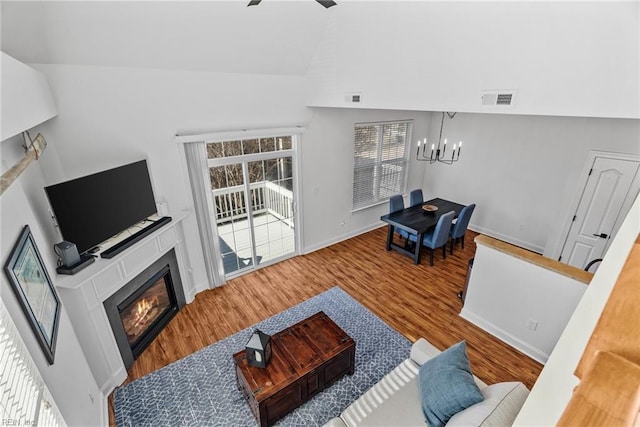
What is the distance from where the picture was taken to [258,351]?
252 cm

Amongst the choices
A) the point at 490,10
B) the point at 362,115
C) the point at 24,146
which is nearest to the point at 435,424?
the point at 490,10

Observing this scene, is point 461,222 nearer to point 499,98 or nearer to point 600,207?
point 600,207

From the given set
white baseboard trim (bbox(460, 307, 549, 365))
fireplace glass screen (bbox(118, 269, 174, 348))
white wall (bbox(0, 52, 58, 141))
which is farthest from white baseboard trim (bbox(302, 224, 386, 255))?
white wall (bbox(0, 52, 58, 141))

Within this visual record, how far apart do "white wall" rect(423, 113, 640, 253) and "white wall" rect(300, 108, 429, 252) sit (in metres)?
1.32

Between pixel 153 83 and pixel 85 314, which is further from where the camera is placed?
pixel 153 83

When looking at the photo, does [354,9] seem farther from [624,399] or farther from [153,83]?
[624,399]

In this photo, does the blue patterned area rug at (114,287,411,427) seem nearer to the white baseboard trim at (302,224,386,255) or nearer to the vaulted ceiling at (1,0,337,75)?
the white baseboard trim at (302,224,386,255)

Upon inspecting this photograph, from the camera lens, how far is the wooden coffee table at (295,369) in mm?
2455

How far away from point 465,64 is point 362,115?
267cm

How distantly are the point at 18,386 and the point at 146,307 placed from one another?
2.23 m

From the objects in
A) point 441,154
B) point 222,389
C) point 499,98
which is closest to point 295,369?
point 222,389

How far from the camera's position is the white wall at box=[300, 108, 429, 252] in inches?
191

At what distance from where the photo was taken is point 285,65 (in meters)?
3.98

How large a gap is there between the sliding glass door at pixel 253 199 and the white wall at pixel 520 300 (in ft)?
9.65
